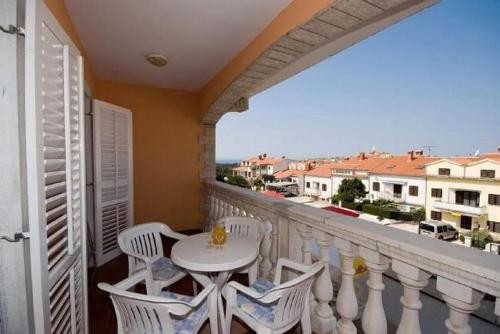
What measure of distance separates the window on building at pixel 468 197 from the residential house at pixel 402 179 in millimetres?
1860

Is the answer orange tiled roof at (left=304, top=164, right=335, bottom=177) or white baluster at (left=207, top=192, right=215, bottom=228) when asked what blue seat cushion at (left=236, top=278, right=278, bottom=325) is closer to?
white baluster at (left=207, top=192, right=215, bottom=228)

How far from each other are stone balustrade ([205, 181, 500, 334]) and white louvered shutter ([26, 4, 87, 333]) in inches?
53.8

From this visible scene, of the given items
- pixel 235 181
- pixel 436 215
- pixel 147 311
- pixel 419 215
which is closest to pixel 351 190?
pixel 419 215

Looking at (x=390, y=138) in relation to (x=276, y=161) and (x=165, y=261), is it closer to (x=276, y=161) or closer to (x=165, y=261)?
(x=276, y=161)

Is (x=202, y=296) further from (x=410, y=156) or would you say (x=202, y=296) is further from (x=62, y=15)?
(x=410, y=156)

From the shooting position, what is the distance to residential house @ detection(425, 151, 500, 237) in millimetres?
5328

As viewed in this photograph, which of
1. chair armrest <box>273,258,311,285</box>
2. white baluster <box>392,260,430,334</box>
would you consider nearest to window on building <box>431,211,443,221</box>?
chair armrest <box>273,258,311,285</box>

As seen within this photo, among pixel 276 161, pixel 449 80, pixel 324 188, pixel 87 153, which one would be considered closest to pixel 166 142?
pixel 87 153

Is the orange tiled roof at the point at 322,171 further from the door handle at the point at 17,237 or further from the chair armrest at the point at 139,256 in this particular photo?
the door handle at the point at 17,237

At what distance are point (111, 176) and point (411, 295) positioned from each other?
327cm

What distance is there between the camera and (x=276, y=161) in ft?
88.7

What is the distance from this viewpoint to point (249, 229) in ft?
7.20

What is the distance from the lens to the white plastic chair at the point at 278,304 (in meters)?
1.13

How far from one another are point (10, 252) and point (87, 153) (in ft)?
7.25
